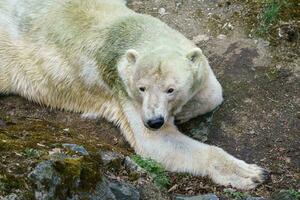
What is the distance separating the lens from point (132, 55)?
673cm

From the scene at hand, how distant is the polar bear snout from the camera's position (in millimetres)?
6300

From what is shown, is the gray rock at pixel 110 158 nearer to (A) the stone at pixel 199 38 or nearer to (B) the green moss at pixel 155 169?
(B) the green moss at pixel 155 169

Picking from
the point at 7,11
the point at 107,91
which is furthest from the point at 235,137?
the point at 7,11

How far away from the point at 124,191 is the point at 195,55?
6.95ft

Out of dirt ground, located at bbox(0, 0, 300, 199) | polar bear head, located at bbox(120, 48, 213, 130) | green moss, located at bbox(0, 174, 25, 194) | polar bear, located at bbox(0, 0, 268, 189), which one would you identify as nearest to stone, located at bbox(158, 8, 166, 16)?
dirt ground, located at bbox(0, 0, 300, 199)

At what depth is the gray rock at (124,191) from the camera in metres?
4.97

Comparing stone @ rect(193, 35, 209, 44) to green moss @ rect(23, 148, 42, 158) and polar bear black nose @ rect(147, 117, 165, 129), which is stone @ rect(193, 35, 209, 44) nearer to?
polar bear black nose @ rect(147, 117, 165, 129)

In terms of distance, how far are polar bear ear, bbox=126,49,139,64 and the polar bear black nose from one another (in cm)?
74

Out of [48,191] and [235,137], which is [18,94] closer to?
[235,137]

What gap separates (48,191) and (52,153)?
0.45 metres

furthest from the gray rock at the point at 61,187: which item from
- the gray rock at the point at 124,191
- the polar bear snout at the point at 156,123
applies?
the polar bear snout at the point at 156,123

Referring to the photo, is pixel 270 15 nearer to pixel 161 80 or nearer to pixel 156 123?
pixel 161 80

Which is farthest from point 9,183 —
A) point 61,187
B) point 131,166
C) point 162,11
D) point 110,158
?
point 162,11

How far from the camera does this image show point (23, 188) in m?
4.37
